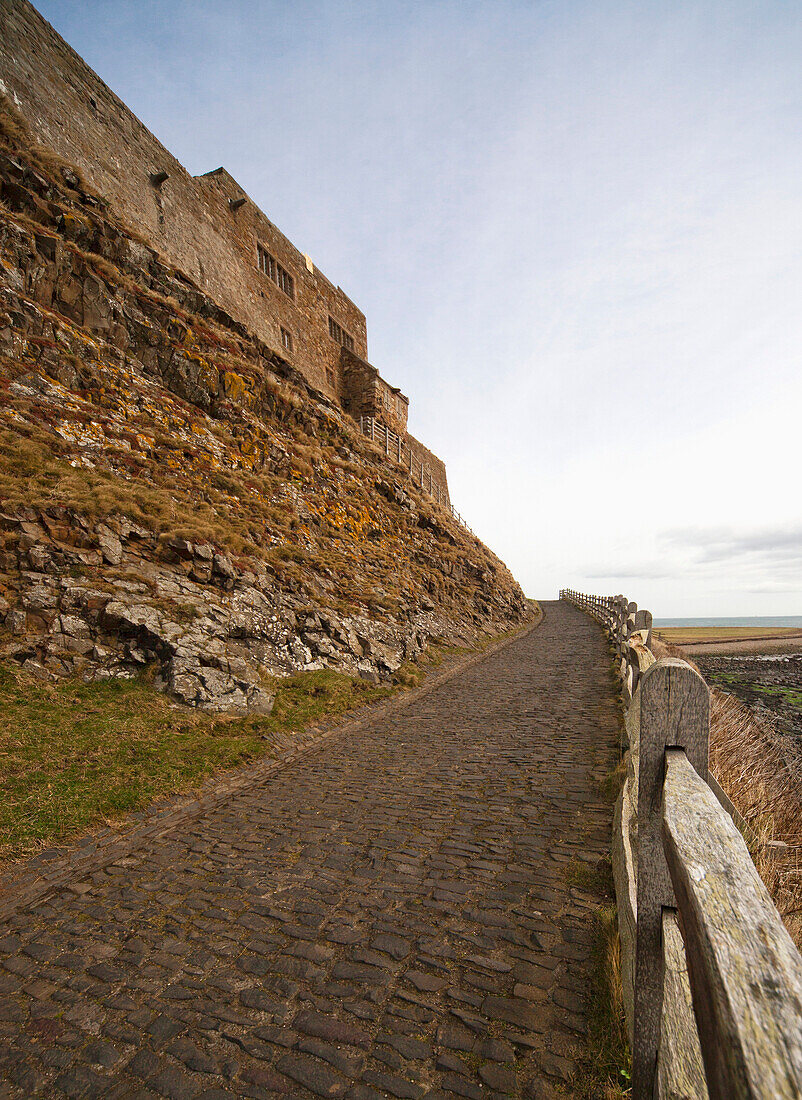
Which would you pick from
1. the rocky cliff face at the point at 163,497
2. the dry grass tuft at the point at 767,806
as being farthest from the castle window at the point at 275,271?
the dry grass tuft at the point at 767,806

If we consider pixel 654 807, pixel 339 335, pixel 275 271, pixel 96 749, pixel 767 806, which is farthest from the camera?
pixel 339 335

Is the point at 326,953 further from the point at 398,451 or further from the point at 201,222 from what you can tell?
the point at 398,451

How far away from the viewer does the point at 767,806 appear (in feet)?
15.9

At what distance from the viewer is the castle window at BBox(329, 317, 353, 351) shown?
32147 millimetres

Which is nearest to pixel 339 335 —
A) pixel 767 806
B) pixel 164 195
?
pixel 164 195

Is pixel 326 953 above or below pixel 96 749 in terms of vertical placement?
below

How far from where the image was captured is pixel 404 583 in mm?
17625

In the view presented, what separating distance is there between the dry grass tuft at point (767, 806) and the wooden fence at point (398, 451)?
71.3 feet

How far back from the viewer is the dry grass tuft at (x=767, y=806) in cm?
349

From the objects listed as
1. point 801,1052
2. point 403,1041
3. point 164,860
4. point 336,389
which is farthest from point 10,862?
point 336,389

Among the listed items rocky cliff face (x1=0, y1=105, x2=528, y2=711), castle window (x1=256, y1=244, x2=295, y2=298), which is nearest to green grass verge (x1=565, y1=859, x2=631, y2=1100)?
rocky cliff face (x1=0, y1=105, x2=528, y2=711)

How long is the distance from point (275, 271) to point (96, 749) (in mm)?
27254

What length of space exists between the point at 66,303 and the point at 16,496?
27.0ft

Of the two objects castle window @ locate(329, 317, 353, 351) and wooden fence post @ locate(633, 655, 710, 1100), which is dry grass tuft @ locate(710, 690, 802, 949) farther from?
castle window @ locate(329, 317, 353, 351)
